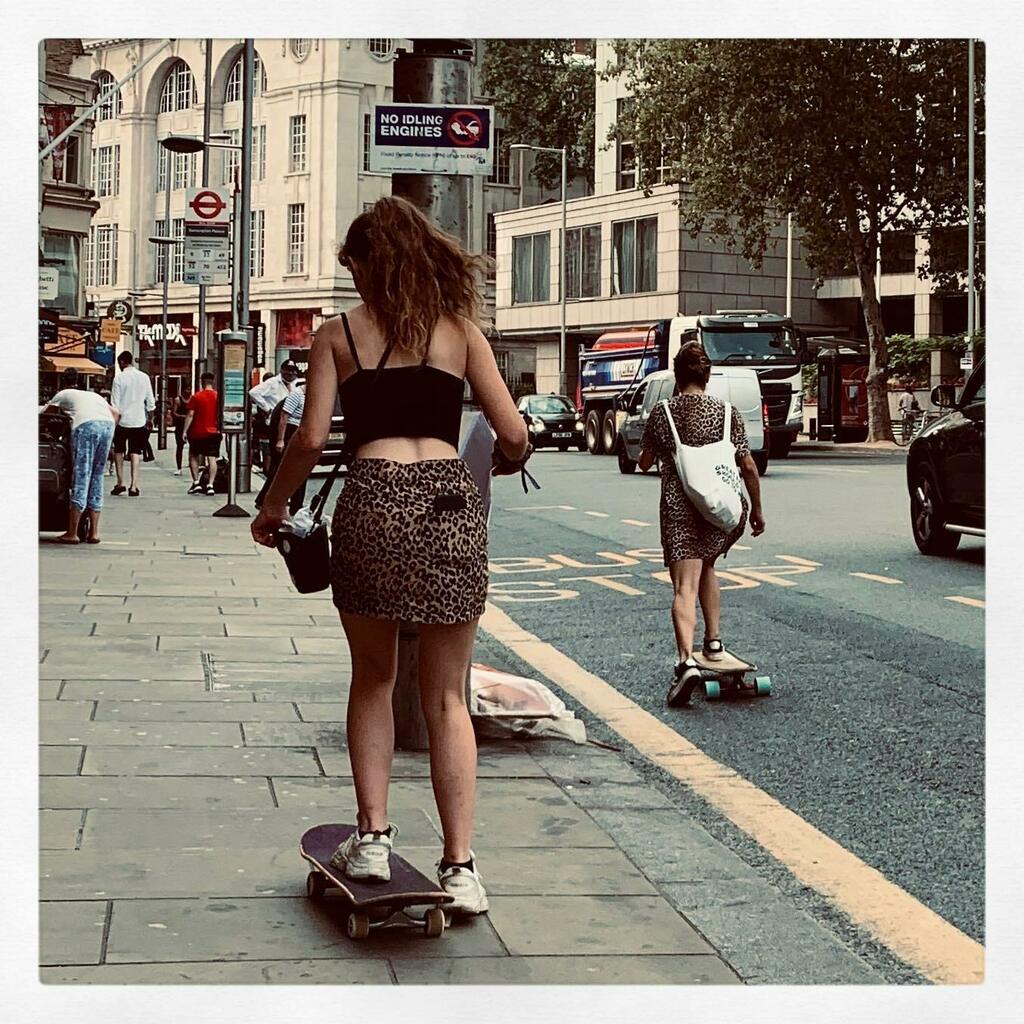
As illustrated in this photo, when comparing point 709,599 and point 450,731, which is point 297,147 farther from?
point 709,599

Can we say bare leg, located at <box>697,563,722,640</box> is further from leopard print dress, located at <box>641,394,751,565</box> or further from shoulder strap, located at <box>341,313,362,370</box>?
shoulder strap, located at <box>341,313,362,370</box>

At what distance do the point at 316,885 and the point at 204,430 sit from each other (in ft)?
45.4

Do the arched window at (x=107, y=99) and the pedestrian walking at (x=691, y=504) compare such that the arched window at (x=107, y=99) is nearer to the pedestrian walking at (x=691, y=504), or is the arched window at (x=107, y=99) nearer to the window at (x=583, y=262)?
the window at (x=583, y=262)

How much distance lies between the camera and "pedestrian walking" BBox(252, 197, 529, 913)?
11.0ft

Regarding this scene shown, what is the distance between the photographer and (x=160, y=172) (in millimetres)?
4867

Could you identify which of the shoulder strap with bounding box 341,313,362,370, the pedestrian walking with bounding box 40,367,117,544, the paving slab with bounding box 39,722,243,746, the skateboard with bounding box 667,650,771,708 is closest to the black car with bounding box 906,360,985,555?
the skateboard with bounding box 667,650,771,708

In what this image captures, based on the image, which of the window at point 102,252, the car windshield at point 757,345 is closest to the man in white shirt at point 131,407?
the window at point 102,252

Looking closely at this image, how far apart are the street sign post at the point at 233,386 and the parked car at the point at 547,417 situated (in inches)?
121

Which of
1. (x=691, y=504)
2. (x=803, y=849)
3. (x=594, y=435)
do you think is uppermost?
(x=594, y=435)

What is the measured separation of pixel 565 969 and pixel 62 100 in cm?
226

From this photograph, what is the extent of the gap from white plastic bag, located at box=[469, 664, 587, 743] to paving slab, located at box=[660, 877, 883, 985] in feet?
5.18

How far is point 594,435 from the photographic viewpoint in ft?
56.5

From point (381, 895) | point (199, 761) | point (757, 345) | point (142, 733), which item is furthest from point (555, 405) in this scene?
point (757, 345)
